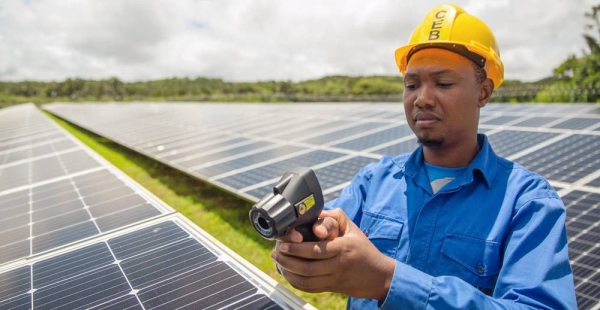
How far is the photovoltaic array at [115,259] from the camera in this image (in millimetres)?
2436

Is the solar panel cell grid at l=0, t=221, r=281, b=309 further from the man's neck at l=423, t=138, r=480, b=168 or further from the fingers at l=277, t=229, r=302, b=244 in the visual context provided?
the man's neck at l=423, t=138, r=480, b=168

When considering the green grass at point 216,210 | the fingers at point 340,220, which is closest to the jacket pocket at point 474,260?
the fingers at point 340,220

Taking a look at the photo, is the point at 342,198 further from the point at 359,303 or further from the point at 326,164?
the point at 326,164

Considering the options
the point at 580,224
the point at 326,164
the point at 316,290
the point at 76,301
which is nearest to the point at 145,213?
the point at 76,301

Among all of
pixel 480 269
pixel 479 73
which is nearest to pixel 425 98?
pixel 479 73

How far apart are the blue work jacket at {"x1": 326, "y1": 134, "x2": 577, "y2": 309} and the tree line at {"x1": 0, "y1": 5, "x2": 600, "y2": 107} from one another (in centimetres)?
2592

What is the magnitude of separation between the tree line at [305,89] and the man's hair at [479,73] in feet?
84.4

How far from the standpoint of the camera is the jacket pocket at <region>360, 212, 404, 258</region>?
7.18 feet

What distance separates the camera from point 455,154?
220cm

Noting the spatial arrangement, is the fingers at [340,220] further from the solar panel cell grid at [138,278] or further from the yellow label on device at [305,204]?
the solar panel cell grid at [138,278]

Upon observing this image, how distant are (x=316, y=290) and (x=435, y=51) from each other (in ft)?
4.68

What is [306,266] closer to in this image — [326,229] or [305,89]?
[326,229]

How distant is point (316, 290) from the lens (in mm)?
1460

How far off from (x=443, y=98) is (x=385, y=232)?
0.83 metres
